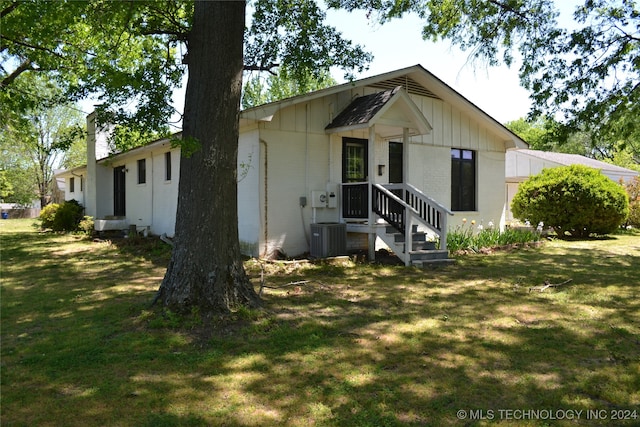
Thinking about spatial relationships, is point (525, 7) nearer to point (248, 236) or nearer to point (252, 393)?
point (248, 236)

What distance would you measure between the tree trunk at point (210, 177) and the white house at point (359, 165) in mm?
3919

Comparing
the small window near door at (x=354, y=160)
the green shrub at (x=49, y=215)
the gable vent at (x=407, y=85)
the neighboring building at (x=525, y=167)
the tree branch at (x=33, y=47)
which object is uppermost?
the tree branch at (x=33, y=47)

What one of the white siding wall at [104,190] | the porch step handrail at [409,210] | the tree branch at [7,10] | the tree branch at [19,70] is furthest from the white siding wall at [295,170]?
the white siding wall at [104,190]

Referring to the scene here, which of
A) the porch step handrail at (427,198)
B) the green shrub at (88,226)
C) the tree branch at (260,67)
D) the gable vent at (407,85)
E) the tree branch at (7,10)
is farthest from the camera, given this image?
the green shrub at (88,226)

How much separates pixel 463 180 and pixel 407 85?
359cm

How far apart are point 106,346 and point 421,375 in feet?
10.6

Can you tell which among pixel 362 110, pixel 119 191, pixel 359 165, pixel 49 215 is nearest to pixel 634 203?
pixel 359 165

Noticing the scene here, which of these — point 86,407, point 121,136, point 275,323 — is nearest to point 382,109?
point 121,136

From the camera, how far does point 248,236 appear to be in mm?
11336

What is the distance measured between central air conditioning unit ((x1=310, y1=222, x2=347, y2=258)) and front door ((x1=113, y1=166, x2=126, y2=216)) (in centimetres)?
1190

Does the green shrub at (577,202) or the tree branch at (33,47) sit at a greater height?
the tree branch at (33,47)

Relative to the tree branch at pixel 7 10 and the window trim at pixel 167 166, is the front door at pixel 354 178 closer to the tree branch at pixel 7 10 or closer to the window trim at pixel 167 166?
the window trim at pixel 167 166

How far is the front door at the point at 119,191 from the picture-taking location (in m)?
20.1

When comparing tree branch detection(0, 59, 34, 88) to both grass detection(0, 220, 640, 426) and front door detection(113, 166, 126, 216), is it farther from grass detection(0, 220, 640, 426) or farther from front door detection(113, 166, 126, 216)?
grass detection(0, 220, 640, 426)
